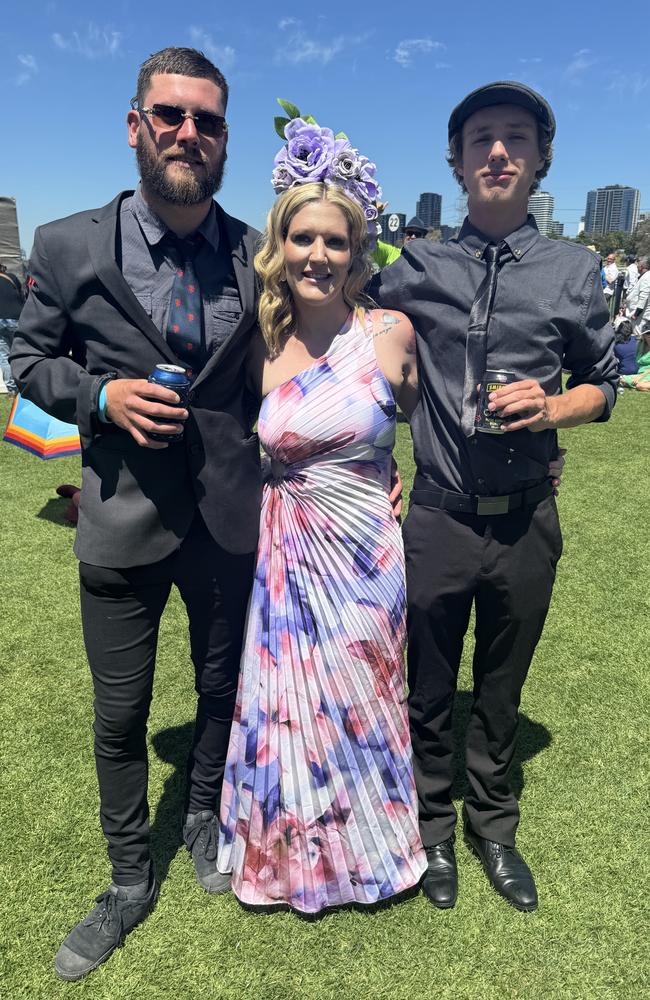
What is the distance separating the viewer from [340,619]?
2260 mm

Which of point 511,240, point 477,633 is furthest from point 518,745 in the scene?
point 511,240

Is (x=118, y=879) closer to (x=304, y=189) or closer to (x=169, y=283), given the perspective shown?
(x=169, y=283)

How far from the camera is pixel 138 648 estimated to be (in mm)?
2197

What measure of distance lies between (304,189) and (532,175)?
718mm

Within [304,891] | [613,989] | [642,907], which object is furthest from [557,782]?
[304,891]

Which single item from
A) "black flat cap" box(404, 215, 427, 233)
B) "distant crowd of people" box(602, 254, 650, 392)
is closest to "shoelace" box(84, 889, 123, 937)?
"black flat cap" box(404, 215, 427, 233)

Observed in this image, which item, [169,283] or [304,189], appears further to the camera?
[304,189]

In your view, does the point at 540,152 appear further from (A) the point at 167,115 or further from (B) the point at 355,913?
(B) the point at 355,913

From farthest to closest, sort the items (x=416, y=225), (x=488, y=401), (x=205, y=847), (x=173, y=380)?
(x=416, y=225) < (x=205, y=847) < (x=488, y=401) < (x=173, y=380)

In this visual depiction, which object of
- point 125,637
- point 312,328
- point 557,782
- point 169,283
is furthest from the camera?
point 557,782

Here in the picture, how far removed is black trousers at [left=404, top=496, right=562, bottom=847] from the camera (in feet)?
7.51

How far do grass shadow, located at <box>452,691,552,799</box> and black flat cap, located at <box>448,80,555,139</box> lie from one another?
2541 millimetres

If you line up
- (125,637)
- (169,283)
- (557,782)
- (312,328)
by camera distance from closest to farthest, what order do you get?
(169,283), (125,637), (312,328), (557,782)

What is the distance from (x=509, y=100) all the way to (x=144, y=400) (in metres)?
1.41
